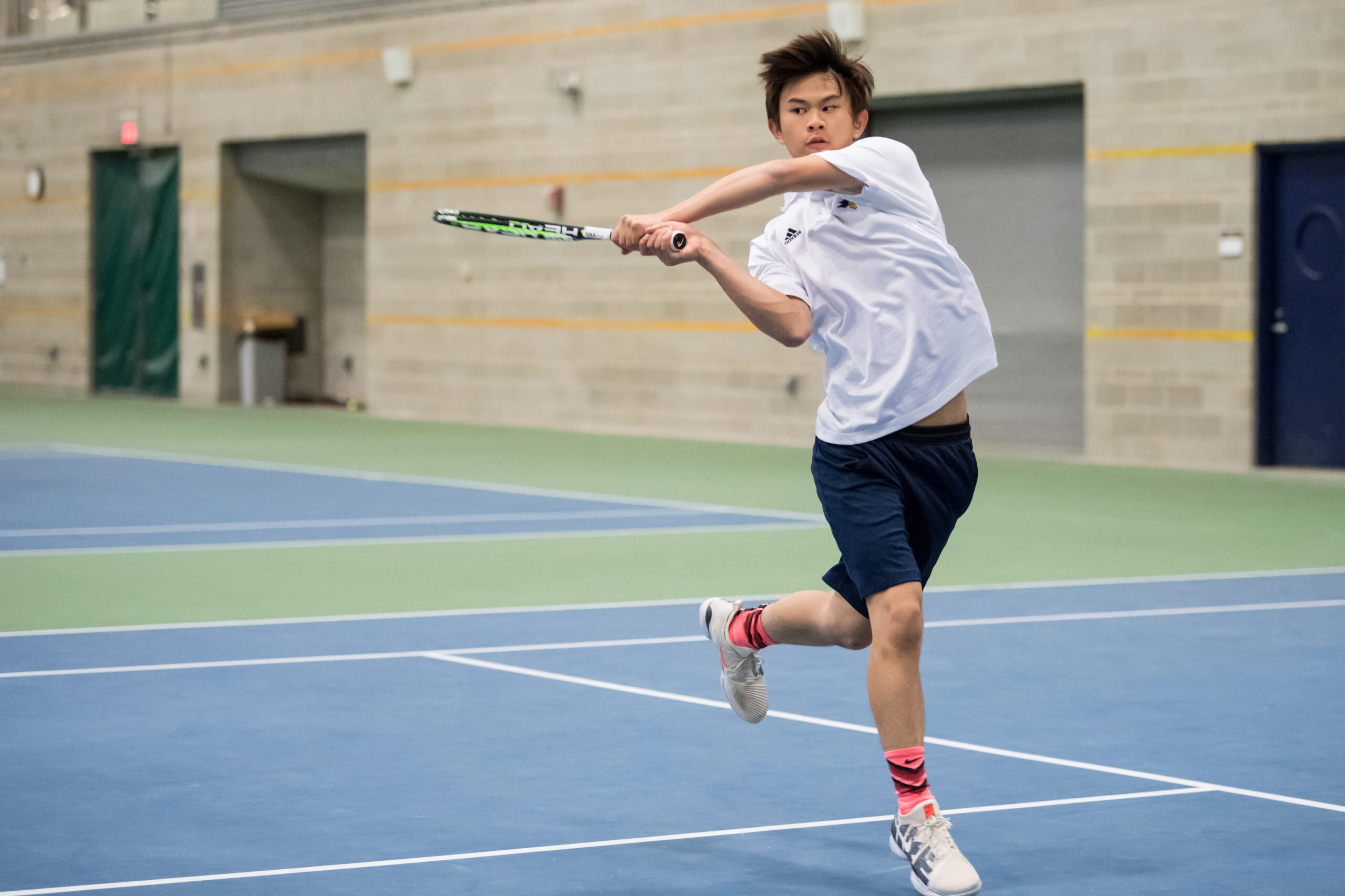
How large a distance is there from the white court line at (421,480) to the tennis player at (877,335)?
23.6 feet

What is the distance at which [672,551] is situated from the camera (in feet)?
35.2

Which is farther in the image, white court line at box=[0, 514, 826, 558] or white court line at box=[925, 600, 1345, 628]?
white court line at box=[0, 514, 826, 558]

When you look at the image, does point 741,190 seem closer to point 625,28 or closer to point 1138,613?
point 1138,613

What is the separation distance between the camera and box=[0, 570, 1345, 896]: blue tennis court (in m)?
4.56

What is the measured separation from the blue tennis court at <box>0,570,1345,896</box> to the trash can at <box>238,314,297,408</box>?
56.3 ft

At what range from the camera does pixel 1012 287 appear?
17609 millimetres

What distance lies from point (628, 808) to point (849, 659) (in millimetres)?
2442

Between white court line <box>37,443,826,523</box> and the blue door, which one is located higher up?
the blue door

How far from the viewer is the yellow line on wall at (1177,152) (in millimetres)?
15570

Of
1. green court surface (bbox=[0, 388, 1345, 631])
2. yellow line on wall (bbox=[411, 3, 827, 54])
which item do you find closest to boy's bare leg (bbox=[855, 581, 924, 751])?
green court surface (bbox=[0, 388, 1345, 631])

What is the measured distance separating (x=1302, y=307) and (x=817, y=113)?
11.9 m

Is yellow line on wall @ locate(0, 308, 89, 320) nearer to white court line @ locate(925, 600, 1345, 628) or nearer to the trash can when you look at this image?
the trash can

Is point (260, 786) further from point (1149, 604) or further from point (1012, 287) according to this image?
point (1012, 287)

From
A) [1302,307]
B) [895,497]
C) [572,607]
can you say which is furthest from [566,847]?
[1302,307]
